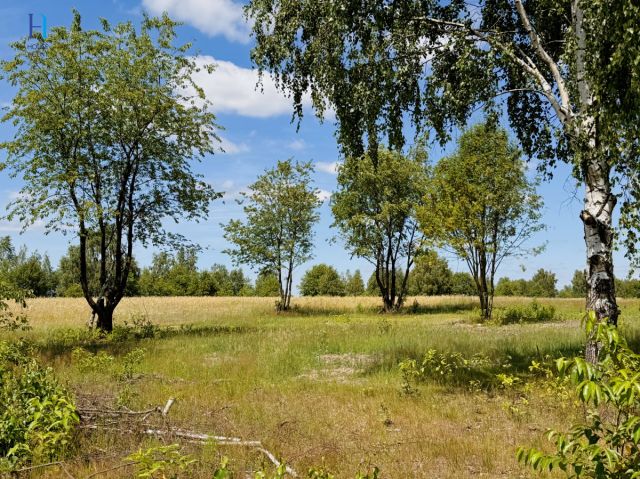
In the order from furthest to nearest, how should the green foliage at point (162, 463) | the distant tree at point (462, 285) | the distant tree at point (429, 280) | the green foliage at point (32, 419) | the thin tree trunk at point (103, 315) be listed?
the distant tree at point (462, 285) → the distant tree at point (429, 280) → the thin tree trunk at point (103, 315) → the green foliage at point (32, 419) → the green foliage at point (162, 463)

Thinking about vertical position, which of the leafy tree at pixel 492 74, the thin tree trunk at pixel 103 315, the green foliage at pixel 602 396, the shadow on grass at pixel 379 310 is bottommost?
the shadow on grass at pixel 379 310

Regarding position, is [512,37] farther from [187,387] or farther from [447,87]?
[187,387]

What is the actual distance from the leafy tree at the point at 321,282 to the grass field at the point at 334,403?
2978 inches

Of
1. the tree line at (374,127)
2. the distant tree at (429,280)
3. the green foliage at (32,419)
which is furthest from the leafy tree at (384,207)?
the distant tree at (429,280)

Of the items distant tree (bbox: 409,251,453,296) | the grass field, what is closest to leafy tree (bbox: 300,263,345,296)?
distant tree (bbox: 409,251,453,296)

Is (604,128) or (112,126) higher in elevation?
(112,126)

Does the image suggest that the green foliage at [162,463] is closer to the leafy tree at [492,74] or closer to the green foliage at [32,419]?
the green foliage at [32,419]

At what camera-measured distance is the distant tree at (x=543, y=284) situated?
109 metres

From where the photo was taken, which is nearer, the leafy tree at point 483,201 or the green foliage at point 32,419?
the green foliage at point 32,419

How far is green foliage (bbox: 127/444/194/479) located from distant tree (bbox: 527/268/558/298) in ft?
374

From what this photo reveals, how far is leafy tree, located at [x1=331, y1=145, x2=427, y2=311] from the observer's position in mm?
38875

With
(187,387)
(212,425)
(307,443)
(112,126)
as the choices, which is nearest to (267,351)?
(187,387)

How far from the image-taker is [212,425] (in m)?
7.40

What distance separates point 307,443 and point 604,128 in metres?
7.22
